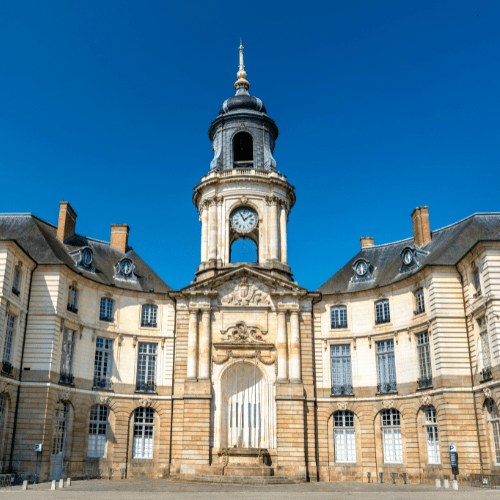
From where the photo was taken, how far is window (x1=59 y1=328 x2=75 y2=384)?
24.9 meters

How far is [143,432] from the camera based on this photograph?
88.1 feet

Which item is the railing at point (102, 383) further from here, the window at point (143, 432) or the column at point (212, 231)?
the column at point (212, 231)

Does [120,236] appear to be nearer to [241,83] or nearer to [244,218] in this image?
[244,218]

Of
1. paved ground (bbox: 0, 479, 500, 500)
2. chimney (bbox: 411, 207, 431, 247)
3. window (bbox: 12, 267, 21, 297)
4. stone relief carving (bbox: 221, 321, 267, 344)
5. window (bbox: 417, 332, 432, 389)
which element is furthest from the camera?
chimney (bbox: 411, 207, 431, 247)

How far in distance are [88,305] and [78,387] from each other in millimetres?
3796

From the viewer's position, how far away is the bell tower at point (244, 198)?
3050cm

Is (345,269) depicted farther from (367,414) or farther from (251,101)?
(251,101)

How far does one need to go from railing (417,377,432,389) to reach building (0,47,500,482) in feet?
0.25

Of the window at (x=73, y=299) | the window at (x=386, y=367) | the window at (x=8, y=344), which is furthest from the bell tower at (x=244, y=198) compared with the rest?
the window at (x=8, y=344)

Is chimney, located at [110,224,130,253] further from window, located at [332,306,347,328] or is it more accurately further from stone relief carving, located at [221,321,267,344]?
window, located at [332,306,347,328]

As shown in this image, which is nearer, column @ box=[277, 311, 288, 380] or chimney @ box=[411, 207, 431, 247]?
column @ box=[277, 311, 288, 380]

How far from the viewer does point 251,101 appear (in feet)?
110

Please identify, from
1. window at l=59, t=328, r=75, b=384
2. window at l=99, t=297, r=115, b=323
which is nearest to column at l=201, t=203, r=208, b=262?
window at l=99, t=297, r=115, b=323

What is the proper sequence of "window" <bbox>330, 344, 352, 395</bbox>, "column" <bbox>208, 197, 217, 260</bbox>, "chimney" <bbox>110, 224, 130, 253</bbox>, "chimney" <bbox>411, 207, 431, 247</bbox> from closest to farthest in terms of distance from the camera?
"window" <bbox>330, 344, 352, 395</bbox>, "chimney" <bbox>411, 207, 431, 247</bbox>, "column" <bbox>208, 197, 217, 260</bbox>, "chimney" <bbox>110, 224, 130, 253</bbox>
